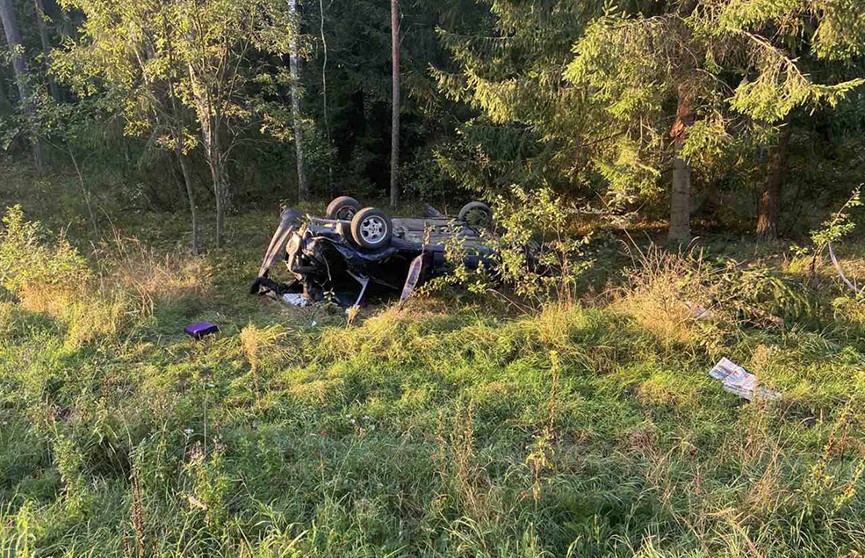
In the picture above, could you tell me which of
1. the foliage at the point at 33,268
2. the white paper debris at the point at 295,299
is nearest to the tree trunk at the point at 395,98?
the white paper debris at the point at 295,299

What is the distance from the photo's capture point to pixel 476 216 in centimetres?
852

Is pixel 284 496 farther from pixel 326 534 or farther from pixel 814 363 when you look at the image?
pixel 814 363

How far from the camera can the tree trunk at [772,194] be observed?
9.72 m

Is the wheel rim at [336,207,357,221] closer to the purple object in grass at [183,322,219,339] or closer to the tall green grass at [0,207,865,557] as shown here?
the tall green grass at [0,207,865,557]

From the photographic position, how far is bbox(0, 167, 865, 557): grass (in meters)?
2.69

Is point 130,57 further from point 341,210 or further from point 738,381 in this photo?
point 738,381

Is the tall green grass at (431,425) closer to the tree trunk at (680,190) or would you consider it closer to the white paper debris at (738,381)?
the white paper debris at (738,381)

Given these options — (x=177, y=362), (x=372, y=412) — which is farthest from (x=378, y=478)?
(x=177, y=362)

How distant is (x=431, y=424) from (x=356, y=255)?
128 inches

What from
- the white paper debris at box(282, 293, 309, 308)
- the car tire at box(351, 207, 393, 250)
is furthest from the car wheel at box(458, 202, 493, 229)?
the white paper debris at box(282, 293, 309, 308)

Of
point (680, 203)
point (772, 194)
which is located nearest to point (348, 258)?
point (680, 203)

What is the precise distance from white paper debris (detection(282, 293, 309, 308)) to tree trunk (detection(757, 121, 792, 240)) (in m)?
8.47

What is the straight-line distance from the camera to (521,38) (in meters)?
8.91

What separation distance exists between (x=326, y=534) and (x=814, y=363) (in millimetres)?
4500
